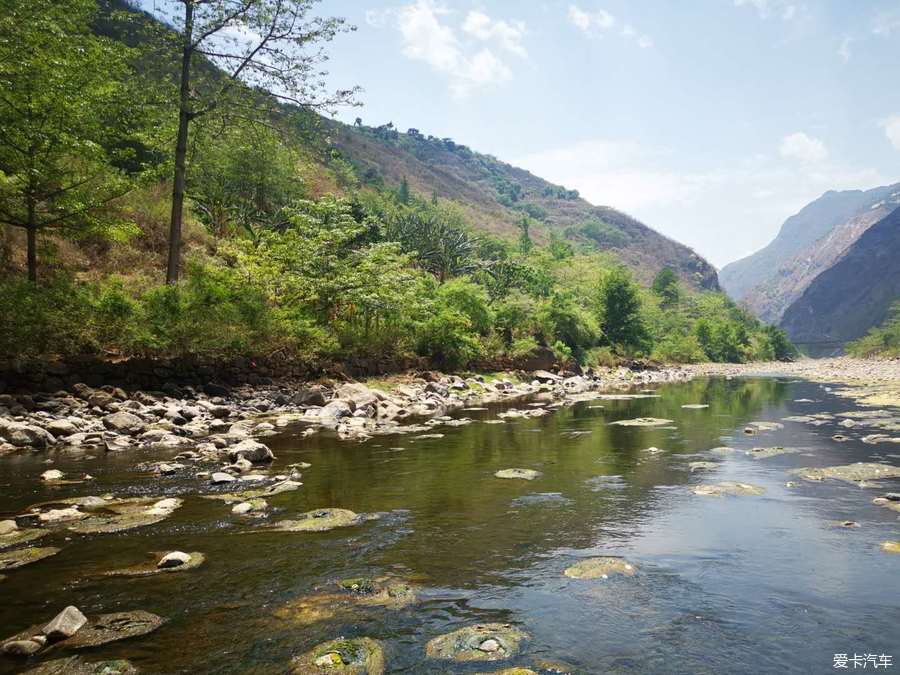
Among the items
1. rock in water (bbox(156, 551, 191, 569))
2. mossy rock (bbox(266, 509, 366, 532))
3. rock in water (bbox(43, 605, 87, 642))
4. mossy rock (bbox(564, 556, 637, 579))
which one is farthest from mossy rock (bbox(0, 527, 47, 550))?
mossy rock (bbox(564, 556, 637, 579))

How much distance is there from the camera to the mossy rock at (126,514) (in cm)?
661

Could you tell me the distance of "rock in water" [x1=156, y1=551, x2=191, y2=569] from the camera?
18.0 feet

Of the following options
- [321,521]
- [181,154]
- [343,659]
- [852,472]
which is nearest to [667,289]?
[181,154]

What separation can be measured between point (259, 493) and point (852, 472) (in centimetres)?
973

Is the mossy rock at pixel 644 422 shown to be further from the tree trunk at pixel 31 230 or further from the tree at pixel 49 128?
the tree trunk at pixel 31 230

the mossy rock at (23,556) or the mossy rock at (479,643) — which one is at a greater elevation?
the mossy rock at (479,643)

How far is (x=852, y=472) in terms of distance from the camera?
370 inches

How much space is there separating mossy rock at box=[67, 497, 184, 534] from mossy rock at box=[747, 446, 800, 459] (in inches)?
421

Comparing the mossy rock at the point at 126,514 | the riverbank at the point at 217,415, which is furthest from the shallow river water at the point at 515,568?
the riverbank at the point at 217,415

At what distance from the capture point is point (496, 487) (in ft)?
29.4

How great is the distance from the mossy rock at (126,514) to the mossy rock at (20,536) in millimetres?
315

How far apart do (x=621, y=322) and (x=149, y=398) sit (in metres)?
44.8

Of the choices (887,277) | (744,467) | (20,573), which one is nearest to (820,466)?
(744,467)

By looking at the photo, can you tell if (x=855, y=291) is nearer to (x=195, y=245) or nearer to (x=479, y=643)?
(x=195, y=245)
